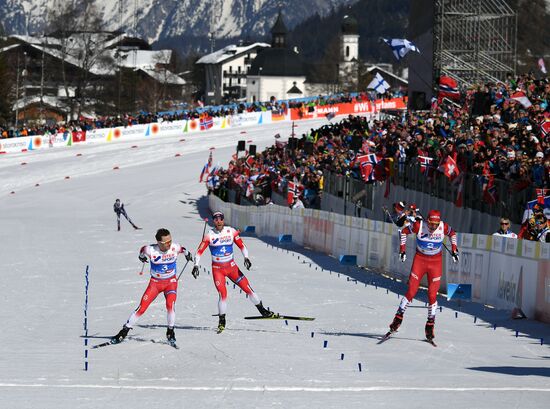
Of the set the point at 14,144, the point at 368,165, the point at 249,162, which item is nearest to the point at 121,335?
the point at 368,165

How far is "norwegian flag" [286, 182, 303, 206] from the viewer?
3569 cm

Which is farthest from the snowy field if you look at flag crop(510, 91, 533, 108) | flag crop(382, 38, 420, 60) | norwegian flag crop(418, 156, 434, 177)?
flag crop(382, 38, 420, 60)

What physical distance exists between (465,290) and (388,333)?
420 cm

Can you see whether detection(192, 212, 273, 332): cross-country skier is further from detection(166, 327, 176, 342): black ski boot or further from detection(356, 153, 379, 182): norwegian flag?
detection(356, 153, 379, 182): norwegian flag

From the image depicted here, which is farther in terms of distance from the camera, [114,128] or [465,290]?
[114,128]

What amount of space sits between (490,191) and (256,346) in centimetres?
903

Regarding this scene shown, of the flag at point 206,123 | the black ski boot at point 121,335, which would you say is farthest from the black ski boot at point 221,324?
the flag at point 206,123

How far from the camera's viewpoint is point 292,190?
3588 cm

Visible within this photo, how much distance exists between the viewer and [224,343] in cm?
1559

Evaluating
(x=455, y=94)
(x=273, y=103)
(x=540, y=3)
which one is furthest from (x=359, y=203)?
(x=540, y=3)

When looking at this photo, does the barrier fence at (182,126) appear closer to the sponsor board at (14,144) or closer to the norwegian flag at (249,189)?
the sponsor board at (14,144)

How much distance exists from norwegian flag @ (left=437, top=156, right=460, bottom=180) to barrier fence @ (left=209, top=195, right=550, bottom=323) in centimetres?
190

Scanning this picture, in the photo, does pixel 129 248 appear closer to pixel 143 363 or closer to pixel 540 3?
pixel 143 363

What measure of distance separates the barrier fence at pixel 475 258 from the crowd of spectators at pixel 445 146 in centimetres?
154
